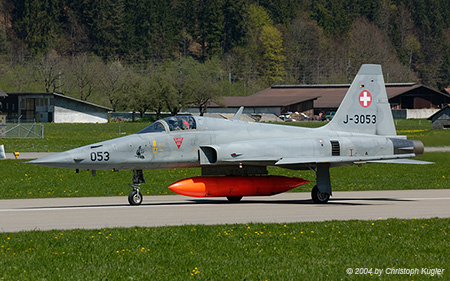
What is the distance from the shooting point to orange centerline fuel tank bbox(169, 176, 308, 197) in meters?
20.8

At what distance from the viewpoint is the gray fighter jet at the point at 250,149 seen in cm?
2050

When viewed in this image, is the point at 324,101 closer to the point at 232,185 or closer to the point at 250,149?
the point at 250,149

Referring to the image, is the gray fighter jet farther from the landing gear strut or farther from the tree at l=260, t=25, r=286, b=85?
the tree at l=260, t=25, r=286, b=85

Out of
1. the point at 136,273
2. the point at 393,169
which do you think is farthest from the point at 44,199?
the point at 393,169

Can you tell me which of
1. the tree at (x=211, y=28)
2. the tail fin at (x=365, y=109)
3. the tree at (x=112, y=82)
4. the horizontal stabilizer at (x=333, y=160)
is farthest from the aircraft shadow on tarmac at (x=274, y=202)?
the tree at (x=211, y=28)

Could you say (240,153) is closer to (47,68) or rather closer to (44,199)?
(44,199)

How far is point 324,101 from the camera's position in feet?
414

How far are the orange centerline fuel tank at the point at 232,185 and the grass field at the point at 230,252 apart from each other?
192 inches

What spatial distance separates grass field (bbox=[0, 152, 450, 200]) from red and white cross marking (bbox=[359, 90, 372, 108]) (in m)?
3.20

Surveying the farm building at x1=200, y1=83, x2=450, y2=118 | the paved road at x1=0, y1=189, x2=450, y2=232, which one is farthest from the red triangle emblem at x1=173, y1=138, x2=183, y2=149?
the farm building at x1=200, y1=83, x2=450, y2=118

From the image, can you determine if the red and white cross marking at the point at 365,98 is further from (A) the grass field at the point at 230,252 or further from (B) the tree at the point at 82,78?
(B) the tree at the point at 82,78

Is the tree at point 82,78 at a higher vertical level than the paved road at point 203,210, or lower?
higher

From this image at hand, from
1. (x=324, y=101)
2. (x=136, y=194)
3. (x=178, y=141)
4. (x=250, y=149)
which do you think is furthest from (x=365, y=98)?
(x=324, y=101)

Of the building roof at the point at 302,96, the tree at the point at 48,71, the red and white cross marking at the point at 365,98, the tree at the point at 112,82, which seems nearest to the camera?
the red and white cross marking at the point at 365,98
